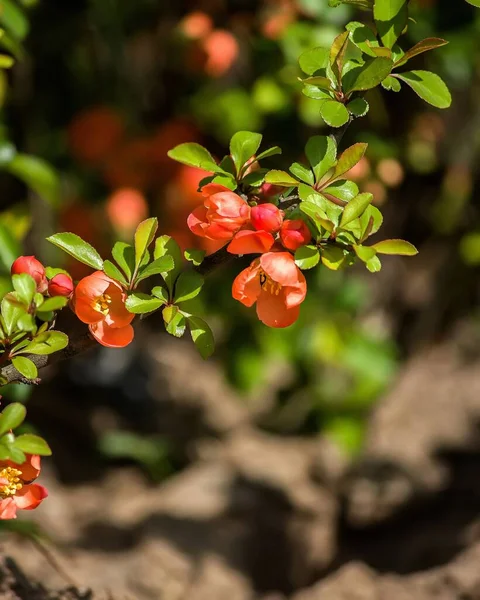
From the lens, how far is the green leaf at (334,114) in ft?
2.97

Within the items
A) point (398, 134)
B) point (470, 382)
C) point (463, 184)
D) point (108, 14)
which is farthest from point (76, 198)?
point (470, 382)

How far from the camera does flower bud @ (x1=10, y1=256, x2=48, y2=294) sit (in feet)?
3.02

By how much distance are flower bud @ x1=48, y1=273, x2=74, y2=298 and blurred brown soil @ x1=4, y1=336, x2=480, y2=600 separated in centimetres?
50

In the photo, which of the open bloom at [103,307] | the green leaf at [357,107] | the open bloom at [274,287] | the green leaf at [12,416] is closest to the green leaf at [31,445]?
the green leaf at [12,416]

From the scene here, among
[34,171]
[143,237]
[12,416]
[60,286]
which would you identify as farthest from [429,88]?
[34,171]

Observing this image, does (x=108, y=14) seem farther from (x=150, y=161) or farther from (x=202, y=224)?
(x=202, y=224)

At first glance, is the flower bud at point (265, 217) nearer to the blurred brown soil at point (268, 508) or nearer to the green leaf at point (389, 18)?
the green leaf at point (389, 18)

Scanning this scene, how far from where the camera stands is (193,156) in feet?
3.20

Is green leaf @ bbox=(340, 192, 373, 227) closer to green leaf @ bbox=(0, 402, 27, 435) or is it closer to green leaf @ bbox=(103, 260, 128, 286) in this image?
green leaf @ bbox=(103, 260, 128, 286)

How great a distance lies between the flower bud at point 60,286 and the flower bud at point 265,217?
0.22 metres

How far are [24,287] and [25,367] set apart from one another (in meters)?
0.09

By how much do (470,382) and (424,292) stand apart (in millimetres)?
377

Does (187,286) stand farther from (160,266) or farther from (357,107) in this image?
(357,107)

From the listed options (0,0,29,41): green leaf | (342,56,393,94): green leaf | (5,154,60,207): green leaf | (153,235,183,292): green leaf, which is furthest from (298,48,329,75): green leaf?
(5,154,60,207): green leaf
